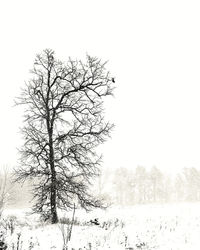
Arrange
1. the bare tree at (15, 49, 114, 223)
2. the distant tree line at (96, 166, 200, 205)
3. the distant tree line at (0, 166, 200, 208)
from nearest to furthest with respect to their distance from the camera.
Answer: the bare tree at (15, 49, 114, 223), the distant tree line at (0, 166, 200, 208), the distant tree line at (96, 166, 200, 205)

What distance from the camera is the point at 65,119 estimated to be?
13.6m

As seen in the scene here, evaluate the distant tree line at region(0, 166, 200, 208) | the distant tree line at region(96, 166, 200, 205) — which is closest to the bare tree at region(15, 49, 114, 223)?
the distant tree line at region(0, 166, 200, 208)

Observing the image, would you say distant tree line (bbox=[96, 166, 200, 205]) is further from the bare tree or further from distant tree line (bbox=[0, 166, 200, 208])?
the bare tree

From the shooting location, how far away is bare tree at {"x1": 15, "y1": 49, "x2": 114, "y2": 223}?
12445 mm

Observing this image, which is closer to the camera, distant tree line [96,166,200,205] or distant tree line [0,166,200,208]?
distant tree line [0,166,200,208]

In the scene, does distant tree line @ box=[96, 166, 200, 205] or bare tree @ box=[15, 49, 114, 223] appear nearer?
bare tree @ box=[15, 49, 114, 223]

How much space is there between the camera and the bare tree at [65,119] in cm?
1245

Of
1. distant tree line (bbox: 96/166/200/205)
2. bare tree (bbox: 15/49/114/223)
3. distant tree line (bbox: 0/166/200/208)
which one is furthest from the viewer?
distant tree line (bbox: 96/166/200/205)

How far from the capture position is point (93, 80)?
12695mm

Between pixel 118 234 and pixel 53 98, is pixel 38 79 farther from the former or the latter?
pixel 118 234

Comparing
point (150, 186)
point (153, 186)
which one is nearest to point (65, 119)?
point (153, 186)

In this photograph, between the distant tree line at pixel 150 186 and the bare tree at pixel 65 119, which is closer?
the bare tree at pixel 65 119

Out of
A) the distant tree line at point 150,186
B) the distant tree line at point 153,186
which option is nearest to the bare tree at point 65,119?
the distant tree line at point 150,186

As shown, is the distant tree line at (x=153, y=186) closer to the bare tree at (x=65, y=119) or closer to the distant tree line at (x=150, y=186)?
the distant tree line at (x=150, y=186)
